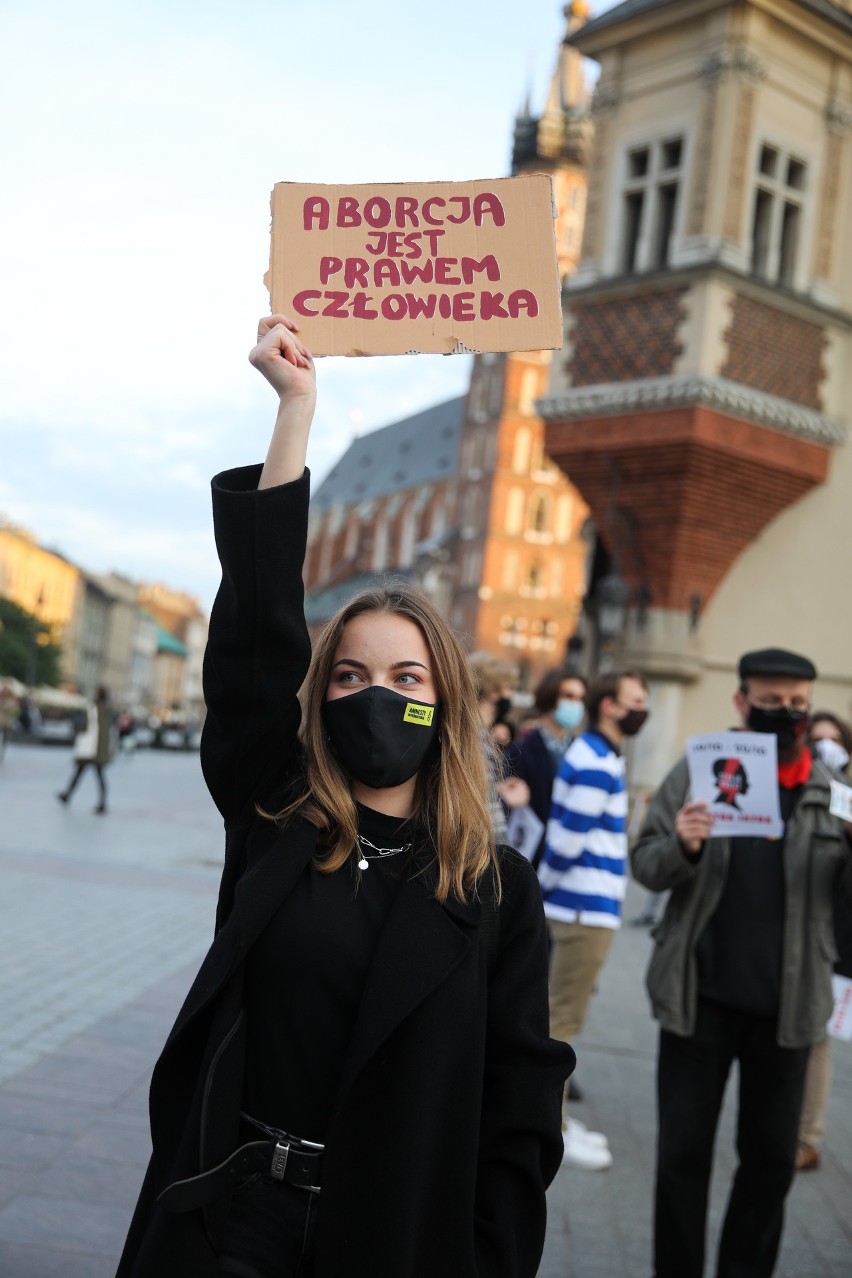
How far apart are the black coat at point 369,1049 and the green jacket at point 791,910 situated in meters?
1.96

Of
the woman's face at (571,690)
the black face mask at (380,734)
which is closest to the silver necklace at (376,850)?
the black face mask at (380,734)

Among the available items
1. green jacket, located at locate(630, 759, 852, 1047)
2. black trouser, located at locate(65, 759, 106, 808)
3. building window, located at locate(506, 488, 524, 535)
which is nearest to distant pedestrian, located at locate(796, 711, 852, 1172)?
green jacket, located at locate(630, 759, 852, 1047)

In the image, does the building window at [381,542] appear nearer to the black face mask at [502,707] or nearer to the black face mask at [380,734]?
the black face mask at [502,707]

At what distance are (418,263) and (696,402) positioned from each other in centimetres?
1501

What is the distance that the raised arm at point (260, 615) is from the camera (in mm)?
2518

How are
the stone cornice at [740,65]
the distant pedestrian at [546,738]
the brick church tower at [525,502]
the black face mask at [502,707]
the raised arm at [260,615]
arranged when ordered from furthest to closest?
the brick church tower at [525,502] < the stone cornice at [740,65] < the black face mask at [502,707] < the distant pedestrian at [546,738] < the raised arm at [260,615]

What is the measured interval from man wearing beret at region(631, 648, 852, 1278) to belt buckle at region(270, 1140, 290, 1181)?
230 centimetres

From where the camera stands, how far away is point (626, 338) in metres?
18.5

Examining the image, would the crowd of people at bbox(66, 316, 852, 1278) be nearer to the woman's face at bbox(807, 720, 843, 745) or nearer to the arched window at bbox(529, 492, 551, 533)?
the woman's face at bbox(807, 720, 843, 745)

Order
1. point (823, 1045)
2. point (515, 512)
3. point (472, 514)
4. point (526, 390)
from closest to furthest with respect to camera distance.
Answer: point (823, 1045) < point (515, 512) < point (526, 390) < point (472, 514)

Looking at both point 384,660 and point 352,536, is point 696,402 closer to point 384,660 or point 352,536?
point 384,660

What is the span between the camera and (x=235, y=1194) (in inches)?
94.3

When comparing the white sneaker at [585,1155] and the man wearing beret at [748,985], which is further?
the white sneaker at [585,1155]

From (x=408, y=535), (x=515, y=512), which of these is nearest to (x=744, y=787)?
(x=515, y=512)
